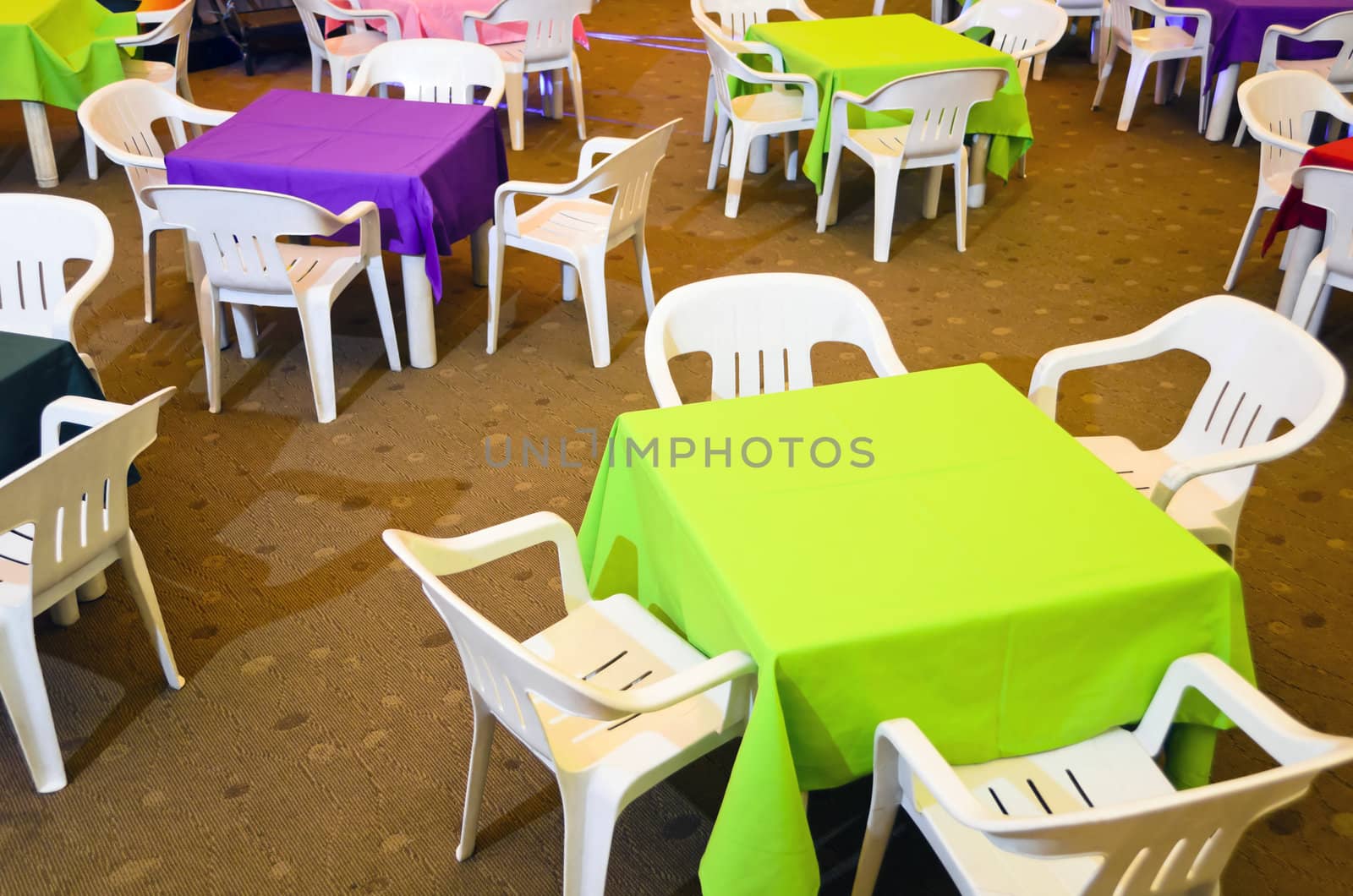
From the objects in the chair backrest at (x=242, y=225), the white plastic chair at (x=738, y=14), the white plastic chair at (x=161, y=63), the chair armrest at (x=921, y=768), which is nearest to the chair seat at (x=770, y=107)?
the white plastic chair at (x=738, y=14)

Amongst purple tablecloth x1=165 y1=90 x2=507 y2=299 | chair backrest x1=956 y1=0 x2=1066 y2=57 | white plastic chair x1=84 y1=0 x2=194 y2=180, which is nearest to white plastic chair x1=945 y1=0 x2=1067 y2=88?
chair backrest x1=956 y1=0 x2=1066 y2=57

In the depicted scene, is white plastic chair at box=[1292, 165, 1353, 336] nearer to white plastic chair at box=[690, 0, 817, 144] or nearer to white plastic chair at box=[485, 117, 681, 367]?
white plastic chair at box=[485, 117, 681, 367]

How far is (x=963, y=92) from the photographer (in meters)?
4.45

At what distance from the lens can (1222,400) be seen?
265cm

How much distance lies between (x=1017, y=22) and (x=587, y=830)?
4.69 meters

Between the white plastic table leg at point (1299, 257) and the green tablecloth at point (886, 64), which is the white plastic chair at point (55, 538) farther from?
the white plastic table leg at point (1299, 257)

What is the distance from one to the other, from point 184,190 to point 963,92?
2.77m

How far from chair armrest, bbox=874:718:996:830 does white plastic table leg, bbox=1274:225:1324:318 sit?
2872mm

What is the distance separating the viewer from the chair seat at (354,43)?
578cm

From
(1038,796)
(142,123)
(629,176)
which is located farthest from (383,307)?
(1038,796)

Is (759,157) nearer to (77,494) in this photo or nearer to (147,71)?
(147,71)

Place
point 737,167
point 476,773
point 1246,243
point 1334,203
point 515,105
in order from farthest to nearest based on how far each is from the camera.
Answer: point 515,105 → point 737,167 → point 1246,243 → point 1334,203 → point 476,773

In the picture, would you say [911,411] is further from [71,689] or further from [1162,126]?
[1162,126]

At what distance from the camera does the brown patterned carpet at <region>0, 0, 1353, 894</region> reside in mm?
2303
